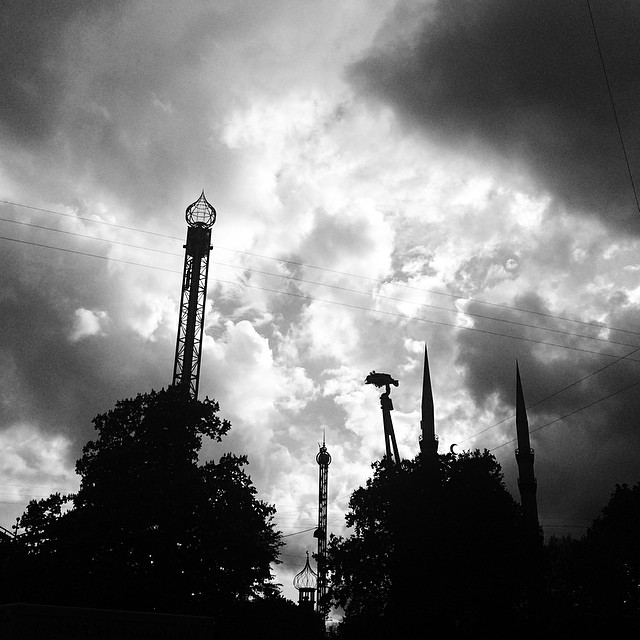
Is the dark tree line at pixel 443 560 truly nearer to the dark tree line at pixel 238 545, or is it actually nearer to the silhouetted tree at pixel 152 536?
the dark tree line at pixel 238 545

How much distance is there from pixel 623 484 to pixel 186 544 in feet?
138

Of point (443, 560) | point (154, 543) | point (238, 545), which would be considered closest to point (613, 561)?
point (443, 560)

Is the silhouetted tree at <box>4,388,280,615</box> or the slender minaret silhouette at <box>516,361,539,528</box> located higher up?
the slender minaret silhouette at <box>516,361,539,528</box>

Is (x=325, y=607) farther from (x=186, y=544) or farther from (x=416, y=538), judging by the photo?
(x=186, y=544)

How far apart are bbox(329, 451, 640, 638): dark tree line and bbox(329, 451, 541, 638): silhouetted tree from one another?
55mm

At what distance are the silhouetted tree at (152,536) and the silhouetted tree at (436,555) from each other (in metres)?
7.35

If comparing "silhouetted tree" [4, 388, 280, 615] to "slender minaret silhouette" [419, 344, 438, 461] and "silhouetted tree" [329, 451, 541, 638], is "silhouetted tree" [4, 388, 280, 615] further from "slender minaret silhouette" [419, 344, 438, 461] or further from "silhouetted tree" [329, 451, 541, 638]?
"slender minaret silhouette" [419, 344, 438, 461]

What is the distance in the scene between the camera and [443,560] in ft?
123

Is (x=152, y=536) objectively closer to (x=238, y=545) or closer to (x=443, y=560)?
(x=238, y=545)

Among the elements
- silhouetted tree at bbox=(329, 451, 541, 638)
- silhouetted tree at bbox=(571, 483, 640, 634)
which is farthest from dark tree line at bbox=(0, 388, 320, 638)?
silhouetted tree at bbox=(571, 483, 640, 634)

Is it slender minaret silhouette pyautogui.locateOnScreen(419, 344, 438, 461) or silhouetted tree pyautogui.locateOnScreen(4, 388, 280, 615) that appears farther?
slender minaret silhouette pyautogui.locateOnScreen(419, 344, 438, 461)

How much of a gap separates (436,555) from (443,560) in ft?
1.51

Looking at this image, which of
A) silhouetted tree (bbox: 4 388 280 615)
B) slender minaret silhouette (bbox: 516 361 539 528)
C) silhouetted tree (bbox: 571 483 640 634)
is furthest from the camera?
slender minaret silhouette (bbox: 516 361 539 528)

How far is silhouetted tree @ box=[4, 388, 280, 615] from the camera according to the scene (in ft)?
106
